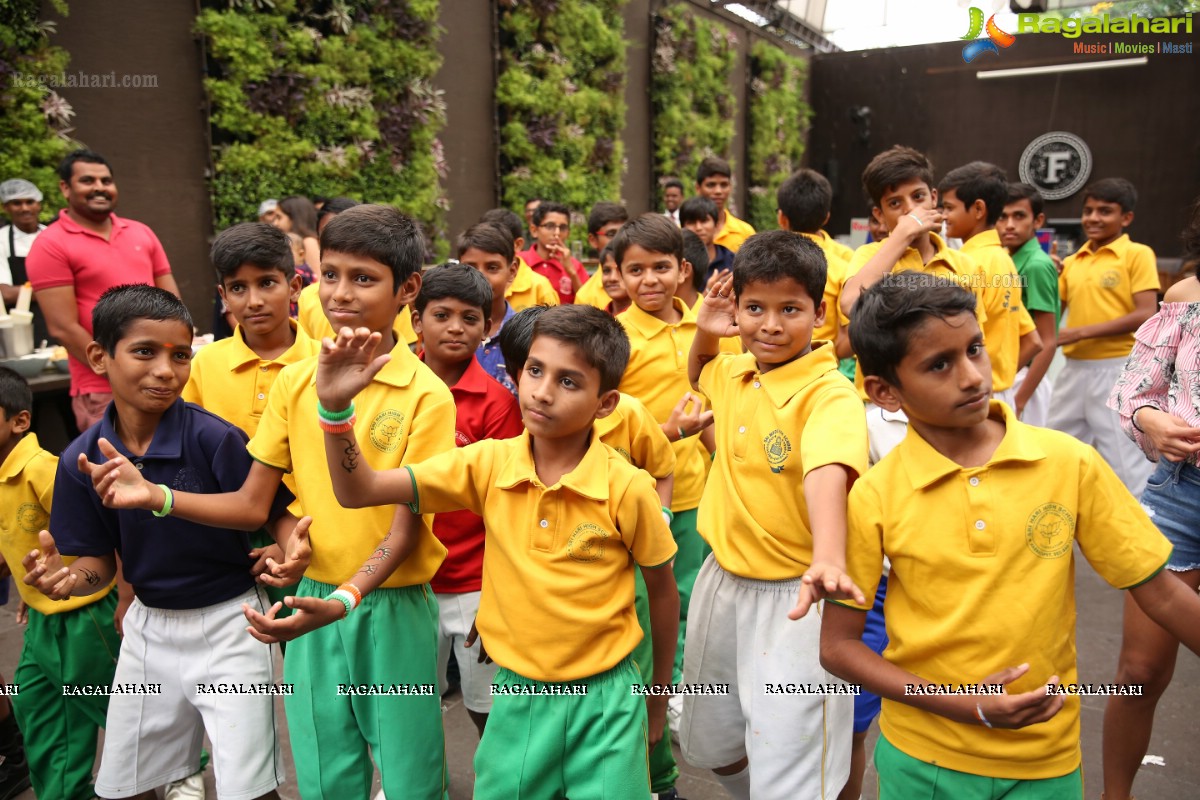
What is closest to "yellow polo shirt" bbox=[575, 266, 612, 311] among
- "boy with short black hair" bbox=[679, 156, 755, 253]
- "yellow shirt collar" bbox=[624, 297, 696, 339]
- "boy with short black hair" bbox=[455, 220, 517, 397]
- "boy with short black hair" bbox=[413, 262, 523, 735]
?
"boy with short black hair" bbox=[455, 220, 517, 397]

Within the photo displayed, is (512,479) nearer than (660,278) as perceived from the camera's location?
Yes

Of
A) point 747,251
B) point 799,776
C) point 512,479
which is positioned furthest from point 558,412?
point 799,776

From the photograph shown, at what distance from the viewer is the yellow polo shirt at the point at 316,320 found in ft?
11.2

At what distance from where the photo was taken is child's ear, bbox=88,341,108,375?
2201 millimetres

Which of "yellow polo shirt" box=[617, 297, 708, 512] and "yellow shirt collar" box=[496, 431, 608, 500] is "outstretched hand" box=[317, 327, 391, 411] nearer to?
"yellow shirt collar" box=[496, 431, 608, 500]

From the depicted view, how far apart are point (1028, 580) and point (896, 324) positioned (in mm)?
525

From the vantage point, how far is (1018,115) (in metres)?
13.6

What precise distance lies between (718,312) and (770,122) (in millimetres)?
12644

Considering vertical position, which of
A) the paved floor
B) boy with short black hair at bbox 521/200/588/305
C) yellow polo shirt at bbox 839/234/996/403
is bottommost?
the paved floor

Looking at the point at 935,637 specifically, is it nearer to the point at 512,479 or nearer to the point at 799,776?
the point at 799,776

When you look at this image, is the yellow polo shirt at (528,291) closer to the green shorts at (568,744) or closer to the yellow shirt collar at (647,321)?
the yellow shirt collar at (647,321)

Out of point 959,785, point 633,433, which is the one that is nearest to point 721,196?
point 633,433

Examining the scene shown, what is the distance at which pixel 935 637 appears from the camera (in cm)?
166

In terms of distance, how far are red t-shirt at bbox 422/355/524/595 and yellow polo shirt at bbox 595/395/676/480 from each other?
32cm
